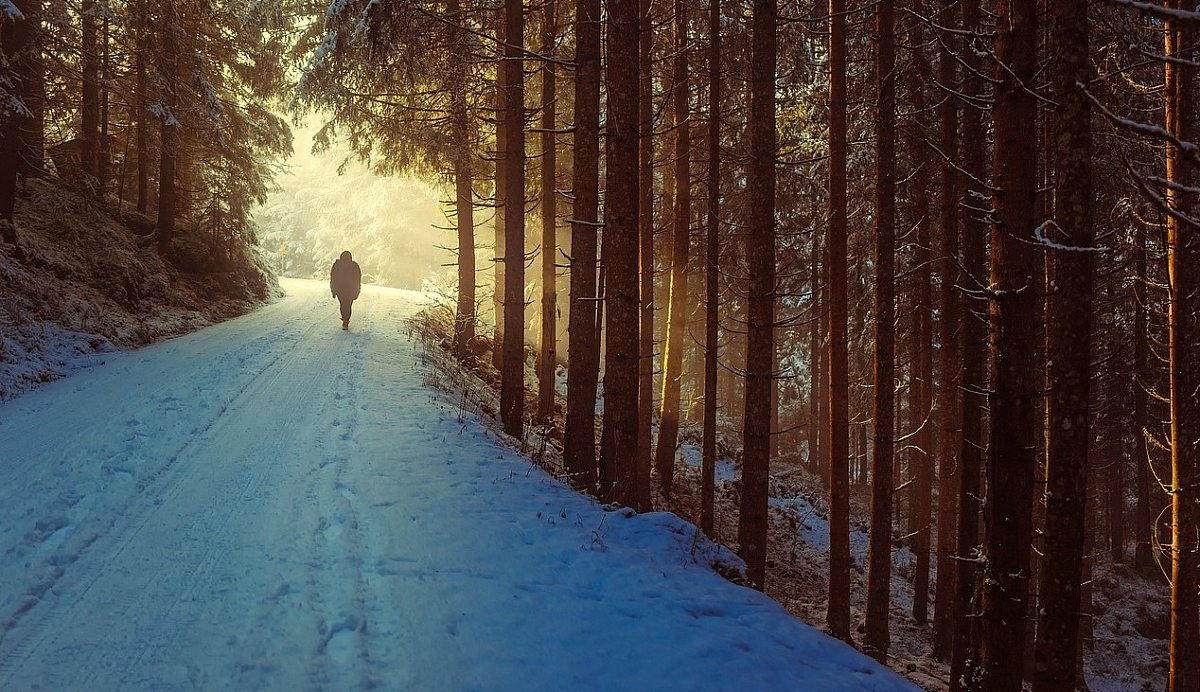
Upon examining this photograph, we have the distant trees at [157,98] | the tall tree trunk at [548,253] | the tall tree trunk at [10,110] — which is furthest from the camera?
the distant trees at [157,98]

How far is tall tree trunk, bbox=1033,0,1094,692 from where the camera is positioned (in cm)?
A: 514

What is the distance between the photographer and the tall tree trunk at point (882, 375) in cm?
1005

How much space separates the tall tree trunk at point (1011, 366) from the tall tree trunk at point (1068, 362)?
798 millimetres

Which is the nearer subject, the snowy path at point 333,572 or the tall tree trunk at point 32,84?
the snowy path at point 333,572

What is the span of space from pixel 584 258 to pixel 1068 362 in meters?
5.78

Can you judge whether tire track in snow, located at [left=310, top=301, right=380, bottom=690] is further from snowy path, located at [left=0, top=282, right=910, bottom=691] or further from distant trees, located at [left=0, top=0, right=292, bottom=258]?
distant trees, located at [left=0, top=0, right=292, bottom=258]

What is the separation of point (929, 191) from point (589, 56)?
920cm

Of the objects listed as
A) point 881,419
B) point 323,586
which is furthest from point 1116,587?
point 323,586

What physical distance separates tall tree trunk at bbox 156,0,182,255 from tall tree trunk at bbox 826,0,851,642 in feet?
59.2

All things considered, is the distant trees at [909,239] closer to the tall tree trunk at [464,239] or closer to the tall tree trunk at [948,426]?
the tall tree trunk at [948,426]

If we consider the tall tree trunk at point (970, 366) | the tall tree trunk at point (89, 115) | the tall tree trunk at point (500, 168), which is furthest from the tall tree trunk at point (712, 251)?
the tall tree trunk at point (89, 115)

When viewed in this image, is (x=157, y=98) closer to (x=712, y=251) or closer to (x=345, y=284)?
(x=345, y=284)

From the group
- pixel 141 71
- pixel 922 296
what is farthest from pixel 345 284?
pixel 922 296

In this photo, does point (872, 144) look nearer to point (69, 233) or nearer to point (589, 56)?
point (589, 56)
